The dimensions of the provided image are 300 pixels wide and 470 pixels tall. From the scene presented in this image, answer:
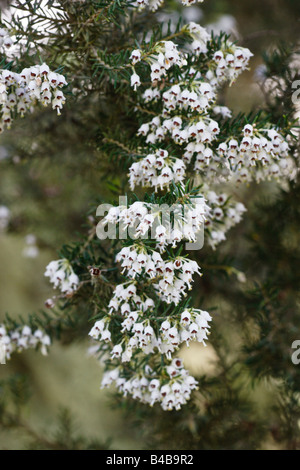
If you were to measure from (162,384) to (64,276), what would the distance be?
1.34ft

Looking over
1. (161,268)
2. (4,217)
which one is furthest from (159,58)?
(4,217)

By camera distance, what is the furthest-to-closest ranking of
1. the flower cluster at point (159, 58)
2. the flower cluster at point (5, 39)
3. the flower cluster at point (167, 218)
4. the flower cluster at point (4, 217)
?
the flower cluster at point (4, 217) < the flower cluster at point (5, 39) < the flower cluster at point (159, 58) < the flower cluster at point (167, 218)

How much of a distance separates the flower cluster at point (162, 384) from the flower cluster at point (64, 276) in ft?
0.92

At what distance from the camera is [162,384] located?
1136 millimetres

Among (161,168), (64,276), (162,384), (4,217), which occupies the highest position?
(4,217)

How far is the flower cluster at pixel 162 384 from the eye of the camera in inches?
43.1

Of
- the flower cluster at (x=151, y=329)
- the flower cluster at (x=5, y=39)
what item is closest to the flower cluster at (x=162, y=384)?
the flower cluster at (x=151, y=329)

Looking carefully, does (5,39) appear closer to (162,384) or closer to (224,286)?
(162,384)

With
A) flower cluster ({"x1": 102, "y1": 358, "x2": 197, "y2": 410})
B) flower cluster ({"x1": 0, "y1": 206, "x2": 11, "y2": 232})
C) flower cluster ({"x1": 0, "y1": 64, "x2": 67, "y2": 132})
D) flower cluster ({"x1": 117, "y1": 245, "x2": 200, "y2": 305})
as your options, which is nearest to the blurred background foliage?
flower cluster ({"x1": 0, "y1": 206, "x2": 11, "y2": 232})

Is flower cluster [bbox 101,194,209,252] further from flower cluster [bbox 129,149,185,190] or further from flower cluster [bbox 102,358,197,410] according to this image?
flower cluster [bbox 102,358,197,410]

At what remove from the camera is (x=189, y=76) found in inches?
43.8

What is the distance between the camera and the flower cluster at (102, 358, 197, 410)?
109 cm

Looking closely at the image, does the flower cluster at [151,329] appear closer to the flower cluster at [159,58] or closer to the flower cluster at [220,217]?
the flower cluster at [220,217]
